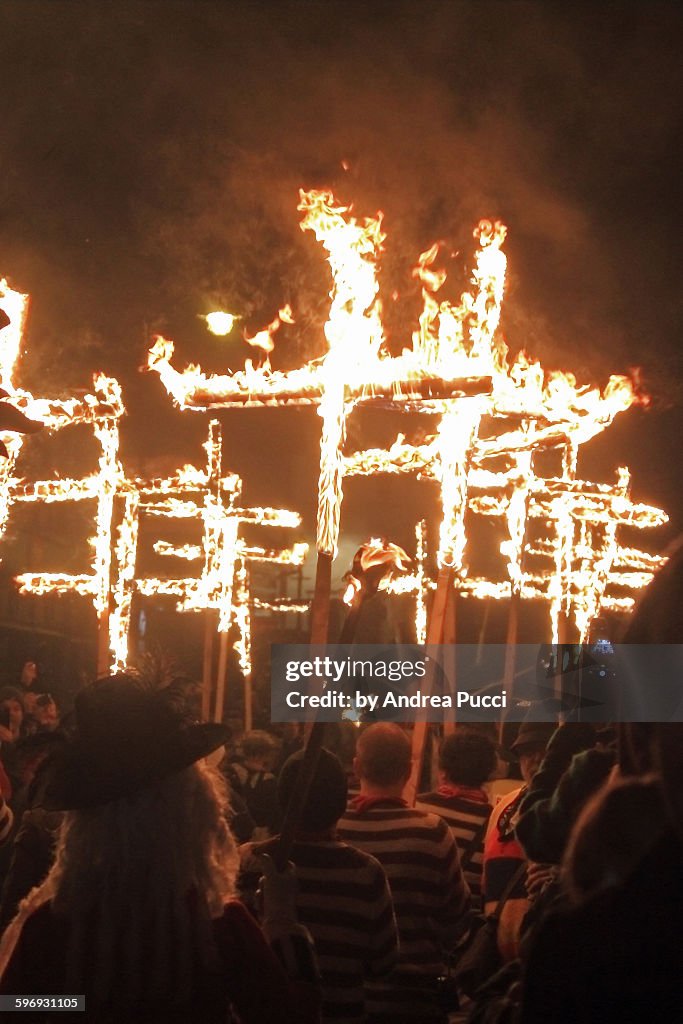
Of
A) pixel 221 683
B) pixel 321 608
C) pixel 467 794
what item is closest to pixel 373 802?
pixel 467 794

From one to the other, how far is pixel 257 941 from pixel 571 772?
0.95 metres

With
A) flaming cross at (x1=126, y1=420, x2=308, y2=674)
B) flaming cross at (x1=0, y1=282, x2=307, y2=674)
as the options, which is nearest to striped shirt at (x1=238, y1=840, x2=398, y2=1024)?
flaming cross at (x1=0, y1=282, x2=307, y2=674)

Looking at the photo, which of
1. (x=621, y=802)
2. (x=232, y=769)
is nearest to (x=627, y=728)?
(x=621, y=802)

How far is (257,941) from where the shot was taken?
2469 mm

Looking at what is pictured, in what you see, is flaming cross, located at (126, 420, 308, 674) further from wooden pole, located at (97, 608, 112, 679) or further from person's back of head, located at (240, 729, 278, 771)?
person's back of head, located at (240, 729, 278, 771)

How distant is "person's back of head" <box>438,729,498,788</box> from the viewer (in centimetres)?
446

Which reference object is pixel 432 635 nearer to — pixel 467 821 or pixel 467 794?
pixel 467 794

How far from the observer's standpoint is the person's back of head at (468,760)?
175 inches

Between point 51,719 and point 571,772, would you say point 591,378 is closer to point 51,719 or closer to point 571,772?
point 51,719

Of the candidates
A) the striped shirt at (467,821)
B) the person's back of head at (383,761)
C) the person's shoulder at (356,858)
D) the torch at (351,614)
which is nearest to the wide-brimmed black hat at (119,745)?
the torch at (351,614)

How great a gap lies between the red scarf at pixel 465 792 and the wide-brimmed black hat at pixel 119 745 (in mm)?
1988

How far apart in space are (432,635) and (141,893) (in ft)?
12.7

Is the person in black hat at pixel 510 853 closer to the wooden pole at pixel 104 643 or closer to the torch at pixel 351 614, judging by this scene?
the torch at pixel 351 614

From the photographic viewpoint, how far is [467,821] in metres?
4.34
